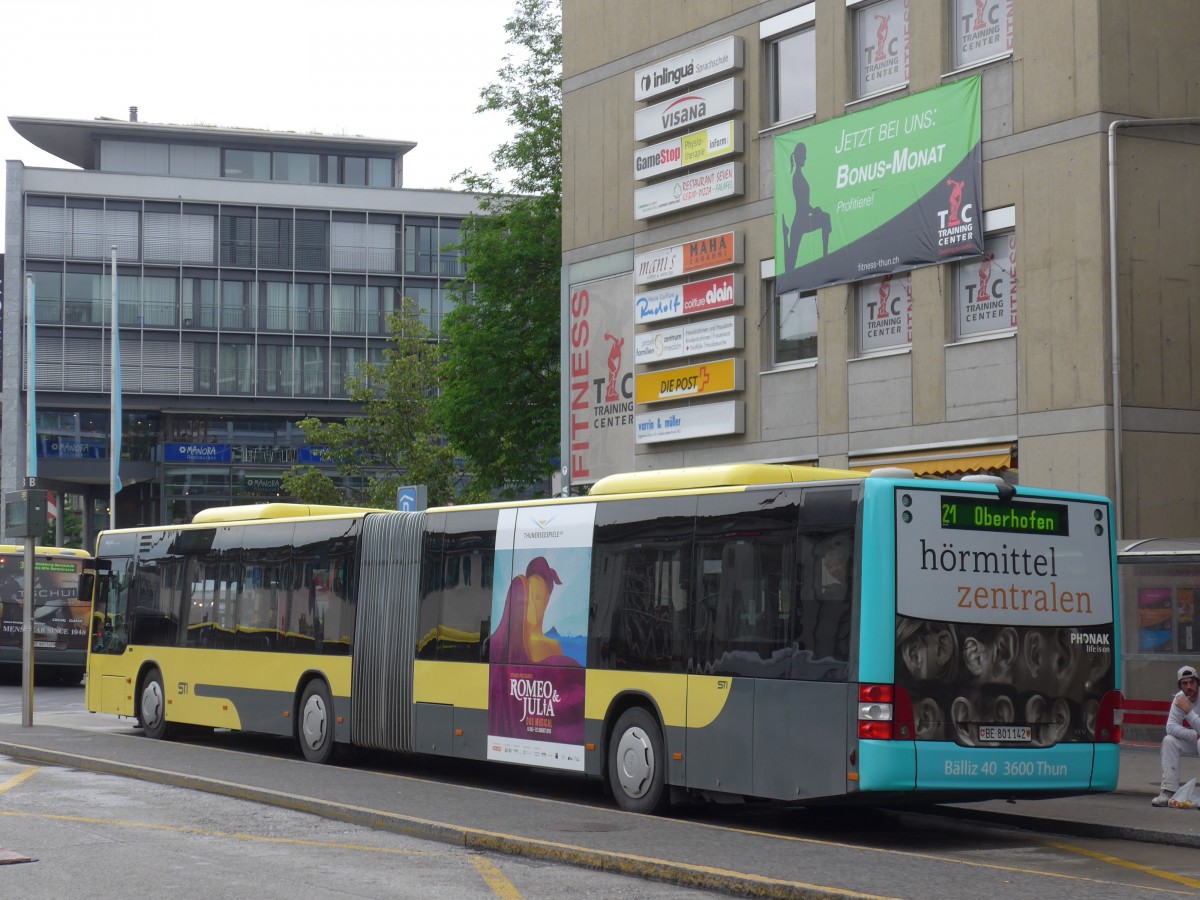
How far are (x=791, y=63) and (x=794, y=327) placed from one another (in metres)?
4.09

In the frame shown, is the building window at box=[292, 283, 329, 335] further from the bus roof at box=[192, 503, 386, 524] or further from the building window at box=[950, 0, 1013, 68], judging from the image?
the building window at box=[950, 0, 1013, 68]

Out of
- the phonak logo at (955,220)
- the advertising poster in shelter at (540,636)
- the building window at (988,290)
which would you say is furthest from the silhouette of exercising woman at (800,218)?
the advertising poster in shelter at (540,636)

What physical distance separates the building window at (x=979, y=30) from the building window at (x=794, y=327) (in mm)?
4320

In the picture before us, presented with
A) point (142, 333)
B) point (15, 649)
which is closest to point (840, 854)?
point (15, 649)

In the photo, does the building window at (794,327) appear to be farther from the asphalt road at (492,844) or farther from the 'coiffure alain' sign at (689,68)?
the asphalt road at (492,844)

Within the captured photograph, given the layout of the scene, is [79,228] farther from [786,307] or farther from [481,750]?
[481,750]

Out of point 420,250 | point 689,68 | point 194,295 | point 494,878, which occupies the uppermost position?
point 420,250

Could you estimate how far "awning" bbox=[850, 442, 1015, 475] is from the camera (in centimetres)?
2270

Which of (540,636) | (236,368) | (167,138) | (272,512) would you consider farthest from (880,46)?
(167,138)

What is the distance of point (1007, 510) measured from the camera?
516 inches

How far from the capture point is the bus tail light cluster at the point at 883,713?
40.0 ft

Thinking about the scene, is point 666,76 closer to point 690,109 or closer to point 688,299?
point 690,109

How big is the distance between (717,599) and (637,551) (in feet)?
4.18

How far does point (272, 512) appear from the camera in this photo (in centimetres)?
2136
